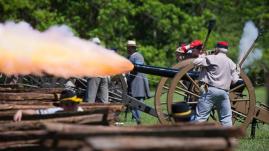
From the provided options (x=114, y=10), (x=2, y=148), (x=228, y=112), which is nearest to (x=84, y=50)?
(x=228, y=112)

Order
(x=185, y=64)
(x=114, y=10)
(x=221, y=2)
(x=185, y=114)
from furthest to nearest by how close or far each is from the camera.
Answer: (x=221, y=2) → (x=114, y=10) → (x=185, y=64) → (x=185, y=114)

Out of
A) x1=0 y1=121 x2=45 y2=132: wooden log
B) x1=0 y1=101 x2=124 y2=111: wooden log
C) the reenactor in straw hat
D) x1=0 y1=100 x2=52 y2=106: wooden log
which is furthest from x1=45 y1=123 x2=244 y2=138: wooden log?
the reenactor in straw hat

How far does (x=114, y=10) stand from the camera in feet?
103

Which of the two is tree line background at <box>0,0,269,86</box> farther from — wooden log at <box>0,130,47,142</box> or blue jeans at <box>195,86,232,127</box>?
wooden log at <box>0,130,47,142</box>

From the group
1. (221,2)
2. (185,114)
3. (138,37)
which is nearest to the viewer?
(185,114)

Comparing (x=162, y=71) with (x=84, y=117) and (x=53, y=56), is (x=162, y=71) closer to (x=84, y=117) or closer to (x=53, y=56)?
(x=53, y=56)

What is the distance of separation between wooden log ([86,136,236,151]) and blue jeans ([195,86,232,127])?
5.72 meters

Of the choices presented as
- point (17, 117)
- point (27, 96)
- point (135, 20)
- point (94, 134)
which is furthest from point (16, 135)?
point (135, 20)

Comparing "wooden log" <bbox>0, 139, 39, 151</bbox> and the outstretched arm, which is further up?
the outstretched arm

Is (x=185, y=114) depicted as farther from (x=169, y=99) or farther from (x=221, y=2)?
(x=221, y=2)

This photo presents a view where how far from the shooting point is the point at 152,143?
4.85m

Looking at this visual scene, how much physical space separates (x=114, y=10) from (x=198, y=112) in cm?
2078

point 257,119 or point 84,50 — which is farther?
point 257,119

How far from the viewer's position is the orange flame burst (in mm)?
10953
